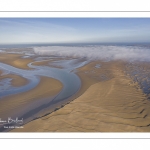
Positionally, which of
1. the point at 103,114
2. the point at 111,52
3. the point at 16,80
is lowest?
the point at 103,114

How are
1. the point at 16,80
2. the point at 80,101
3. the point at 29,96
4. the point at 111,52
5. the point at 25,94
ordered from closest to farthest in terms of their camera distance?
the point at 80,101 → the point at 29,96 → the point at 25,94 → the point at 16,80 → the point at 111,52

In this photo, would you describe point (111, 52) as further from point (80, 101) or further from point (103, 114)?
point (103, 114)

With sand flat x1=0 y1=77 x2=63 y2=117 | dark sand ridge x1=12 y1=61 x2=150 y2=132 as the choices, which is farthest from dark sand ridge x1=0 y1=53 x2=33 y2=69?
dark sand ridge x1=12 y1=61 x2=150 y2=132

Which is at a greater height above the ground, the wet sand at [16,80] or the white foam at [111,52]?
the white foam at [111,52]

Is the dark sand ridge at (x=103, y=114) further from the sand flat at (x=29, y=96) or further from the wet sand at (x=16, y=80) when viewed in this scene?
the wet sand at (x=16, y=80)

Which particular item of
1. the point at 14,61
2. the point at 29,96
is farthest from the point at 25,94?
the point at 14,61

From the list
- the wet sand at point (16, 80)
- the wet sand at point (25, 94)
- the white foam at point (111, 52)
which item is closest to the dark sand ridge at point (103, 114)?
the wet sand at point (25, 94)

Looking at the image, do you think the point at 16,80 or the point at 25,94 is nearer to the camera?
the point at 25,94

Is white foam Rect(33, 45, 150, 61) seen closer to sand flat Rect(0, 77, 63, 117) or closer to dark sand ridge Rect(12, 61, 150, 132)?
dark sand ridge Rect(12, 61, 150, 132)
